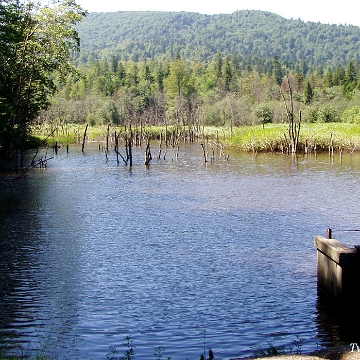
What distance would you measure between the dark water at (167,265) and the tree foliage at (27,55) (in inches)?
253

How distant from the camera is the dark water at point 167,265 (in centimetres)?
1144

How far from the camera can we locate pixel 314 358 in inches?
319

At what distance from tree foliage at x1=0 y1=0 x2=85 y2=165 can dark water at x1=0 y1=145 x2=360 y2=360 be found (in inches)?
253

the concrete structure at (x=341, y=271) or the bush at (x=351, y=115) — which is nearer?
the concrete structure at (x=341, y=271)

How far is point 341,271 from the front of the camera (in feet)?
39.3

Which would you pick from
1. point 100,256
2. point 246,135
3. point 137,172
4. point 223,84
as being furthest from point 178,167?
point 223,84

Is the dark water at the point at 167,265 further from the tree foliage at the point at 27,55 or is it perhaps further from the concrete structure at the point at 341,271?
the tree foliage at the point at 27,55

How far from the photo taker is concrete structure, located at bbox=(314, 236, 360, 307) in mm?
11758

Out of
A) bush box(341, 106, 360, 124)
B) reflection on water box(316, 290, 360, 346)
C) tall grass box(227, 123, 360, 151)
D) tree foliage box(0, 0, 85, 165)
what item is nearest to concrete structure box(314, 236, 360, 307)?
reflection on water box(316, 290, 360, 346)

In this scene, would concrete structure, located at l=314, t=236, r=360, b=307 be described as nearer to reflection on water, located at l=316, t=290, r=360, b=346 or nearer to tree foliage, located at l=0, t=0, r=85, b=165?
reflection on water, located at l=316, t=290, r=360, b=346

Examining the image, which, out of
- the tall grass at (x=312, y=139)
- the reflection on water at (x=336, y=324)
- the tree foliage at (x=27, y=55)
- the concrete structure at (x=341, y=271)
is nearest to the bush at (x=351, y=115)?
the tall grass at (x=312, y=139)

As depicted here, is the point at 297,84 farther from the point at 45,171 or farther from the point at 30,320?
the point at 30,320

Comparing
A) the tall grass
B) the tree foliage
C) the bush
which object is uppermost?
the tree foliage

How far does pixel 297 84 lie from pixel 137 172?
97168 mm
